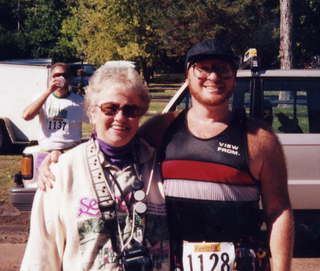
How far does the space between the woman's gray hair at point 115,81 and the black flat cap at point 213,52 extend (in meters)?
0.28

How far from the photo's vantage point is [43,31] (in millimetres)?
39812

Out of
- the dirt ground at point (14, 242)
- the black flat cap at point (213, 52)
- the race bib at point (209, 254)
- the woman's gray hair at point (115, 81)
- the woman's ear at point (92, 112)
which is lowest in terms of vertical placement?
the dirt ground at point (14, 242)

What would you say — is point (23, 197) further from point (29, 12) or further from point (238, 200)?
point (29, 12)

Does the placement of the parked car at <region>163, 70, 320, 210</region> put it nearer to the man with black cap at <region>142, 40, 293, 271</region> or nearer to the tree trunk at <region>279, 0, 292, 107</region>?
the man with black cap at <region>142, 40, 293, 271</region>

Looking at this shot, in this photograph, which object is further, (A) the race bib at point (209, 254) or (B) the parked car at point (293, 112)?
(B) the parked car at point (293, 112)

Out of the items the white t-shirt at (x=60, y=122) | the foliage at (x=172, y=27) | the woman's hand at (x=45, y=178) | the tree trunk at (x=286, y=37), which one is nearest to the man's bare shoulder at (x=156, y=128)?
the woman's hand at (x=45, y=178)

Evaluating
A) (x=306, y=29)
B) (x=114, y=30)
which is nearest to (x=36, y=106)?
(x=114, y=30)

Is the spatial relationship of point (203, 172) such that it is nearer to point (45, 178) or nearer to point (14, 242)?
point (45, 178)

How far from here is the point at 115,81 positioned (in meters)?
2.32

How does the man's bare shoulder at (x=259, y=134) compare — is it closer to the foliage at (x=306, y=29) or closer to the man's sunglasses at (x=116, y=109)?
the man's sunglasses at (x=116, y=109)

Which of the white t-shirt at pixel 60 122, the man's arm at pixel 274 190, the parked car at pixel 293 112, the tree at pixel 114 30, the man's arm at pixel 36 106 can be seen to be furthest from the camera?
the tree at pixel 114 30

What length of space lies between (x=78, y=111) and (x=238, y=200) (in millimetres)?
4198

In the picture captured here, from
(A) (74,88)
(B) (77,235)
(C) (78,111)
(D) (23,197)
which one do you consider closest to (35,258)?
(B) (77,235)

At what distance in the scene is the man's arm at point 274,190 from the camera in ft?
7.96
